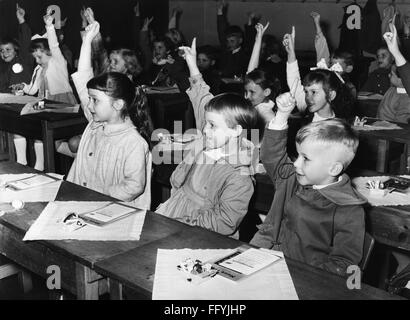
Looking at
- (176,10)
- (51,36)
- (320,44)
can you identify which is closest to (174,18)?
(176,10)

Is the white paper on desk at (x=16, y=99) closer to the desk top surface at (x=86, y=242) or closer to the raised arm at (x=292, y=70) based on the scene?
the raised arm at (x=292, y=70)

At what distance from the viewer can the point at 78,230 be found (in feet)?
6.91

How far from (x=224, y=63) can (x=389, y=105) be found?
11.6 feet

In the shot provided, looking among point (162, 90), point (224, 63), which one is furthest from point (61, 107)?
point (224, 63)

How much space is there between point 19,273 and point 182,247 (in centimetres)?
153

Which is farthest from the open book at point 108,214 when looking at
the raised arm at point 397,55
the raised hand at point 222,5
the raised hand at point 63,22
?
the raised hand at point 222,5

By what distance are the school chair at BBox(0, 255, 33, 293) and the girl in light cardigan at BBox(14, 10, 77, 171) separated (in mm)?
2126

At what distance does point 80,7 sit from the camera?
8.91 meters

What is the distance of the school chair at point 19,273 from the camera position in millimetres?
3074

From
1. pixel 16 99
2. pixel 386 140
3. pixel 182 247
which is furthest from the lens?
pixel 16 99

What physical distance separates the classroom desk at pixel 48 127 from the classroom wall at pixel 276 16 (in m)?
5.41

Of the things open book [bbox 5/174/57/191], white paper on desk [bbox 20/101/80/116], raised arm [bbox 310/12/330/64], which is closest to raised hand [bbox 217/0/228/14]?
raised arm [bbox 310/12/330/64]

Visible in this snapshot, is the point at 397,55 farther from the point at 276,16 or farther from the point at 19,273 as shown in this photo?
the point at 276,16
